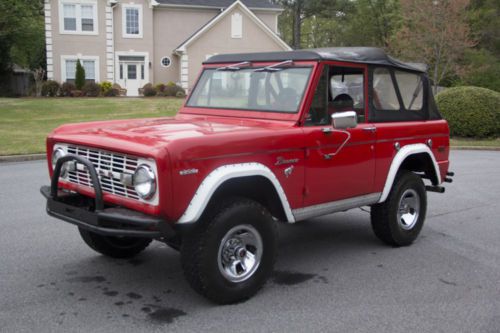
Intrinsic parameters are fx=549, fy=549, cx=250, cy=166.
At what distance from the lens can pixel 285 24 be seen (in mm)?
59406

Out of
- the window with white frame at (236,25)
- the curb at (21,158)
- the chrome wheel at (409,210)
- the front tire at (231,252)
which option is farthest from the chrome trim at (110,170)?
the window with white frame at (236,25)

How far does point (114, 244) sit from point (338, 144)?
2352 mm

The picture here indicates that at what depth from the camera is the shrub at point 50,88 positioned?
31.2m

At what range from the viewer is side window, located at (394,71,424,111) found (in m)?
6.11

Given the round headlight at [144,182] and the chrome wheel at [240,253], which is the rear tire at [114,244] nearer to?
the chrome wheel at [240,253]

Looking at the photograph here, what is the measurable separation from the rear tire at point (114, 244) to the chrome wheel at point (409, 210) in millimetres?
2819

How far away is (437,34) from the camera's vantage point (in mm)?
26219

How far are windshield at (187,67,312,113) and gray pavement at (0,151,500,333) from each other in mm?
1585

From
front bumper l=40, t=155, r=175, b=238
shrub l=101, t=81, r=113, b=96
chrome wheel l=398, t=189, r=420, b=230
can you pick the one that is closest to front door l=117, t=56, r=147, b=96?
shrub l=101, t=81, r=113, b=96

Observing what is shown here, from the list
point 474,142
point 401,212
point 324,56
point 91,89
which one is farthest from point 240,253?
point 91,89

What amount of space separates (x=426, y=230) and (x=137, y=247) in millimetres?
3651

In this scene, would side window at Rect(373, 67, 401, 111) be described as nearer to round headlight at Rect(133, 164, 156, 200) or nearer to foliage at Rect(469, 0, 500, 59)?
A: round headlight at Rect(133, 164, 156, 200)

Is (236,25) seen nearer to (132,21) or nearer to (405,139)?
(132,21)

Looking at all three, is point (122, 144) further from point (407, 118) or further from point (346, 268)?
point (407, 118)
